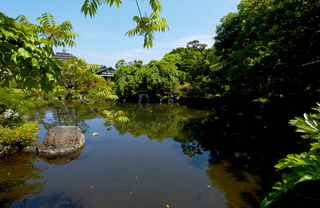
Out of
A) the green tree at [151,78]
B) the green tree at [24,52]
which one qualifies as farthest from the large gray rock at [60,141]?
the green tree at [151,78]

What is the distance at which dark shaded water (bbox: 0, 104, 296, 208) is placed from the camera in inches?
183

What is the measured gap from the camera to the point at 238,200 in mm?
4699

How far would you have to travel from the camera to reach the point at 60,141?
7.77m

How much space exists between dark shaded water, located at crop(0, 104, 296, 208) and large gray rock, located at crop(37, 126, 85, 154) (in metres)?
0.45

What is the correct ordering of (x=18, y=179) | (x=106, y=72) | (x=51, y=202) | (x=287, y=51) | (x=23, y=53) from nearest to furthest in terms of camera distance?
(x=23, y=53) → (x=51, y=202) → (x=18, y=179) → (x=287, y=51) → (x=106, y=72)

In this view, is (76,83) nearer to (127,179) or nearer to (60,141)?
(127,179)

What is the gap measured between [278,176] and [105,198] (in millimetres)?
5846

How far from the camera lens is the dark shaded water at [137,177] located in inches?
183

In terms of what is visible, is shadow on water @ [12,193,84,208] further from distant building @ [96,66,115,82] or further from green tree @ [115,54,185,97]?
distant building @ [96,66,115,82]

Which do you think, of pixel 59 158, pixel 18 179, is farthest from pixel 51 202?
pixel 59 158

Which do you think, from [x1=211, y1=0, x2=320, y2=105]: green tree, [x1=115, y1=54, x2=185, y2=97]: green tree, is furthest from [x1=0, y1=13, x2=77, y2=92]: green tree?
[x1=115, y1=54, x2=185, y2=97]: green tree

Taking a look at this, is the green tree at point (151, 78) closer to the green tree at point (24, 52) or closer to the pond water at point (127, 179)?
the pond water at point (127, 179)

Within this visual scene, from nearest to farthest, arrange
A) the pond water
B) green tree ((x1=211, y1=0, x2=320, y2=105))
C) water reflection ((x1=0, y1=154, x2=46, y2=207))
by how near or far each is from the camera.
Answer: the pond water, water reflection ((x1=0, y1=154, x2=46, y2=207)), green tree ((x1=211, y1=0, x2=320, y2=105))

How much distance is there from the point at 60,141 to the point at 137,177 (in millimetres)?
4509
